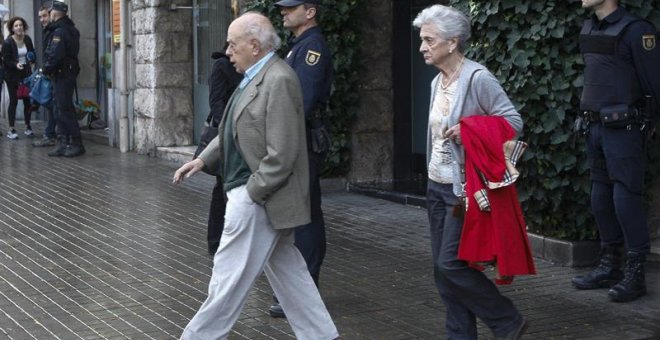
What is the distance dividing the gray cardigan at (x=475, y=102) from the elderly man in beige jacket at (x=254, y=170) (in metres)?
0.70

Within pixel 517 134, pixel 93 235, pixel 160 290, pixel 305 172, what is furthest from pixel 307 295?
pixel 93 235

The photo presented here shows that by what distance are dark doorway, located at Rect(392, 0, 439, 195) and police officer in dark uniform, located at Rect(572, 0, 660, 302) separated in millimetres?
4615

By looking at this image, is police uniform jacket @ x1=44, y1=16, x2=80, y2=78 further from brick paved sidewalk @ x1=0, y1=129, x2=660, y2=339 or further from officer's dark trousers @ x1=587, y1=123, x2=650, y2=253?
officer's dark trousers @ x1=587, y1=123, x2=650, y2=253

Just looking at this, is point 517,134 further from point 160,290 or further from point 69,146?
point 69,146

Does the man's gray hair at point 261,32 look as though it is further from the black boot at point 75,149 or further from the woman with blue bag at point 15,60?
the woman with blue bag at point 15,60

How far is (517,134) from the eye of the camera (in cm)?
574

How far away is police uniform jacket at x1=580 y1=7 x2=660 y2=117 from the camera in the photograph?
713cm

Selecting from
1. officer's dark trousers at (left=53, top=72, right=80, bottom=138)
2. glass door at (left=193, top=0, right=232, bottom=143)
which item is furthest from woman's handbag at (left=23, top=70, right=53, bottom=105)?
glass door at (left=193, top=0, right=232, bottom=143)

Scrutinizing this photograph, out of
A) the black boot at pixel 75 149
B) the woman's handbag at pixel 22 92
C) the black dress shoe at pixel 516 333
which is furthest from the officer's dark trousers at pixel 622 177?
the woman's handbag at pixel 22 92

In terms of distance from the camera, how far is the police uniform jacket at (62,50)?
15148 mm

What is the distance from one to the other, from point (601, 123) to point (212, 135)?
2.63m

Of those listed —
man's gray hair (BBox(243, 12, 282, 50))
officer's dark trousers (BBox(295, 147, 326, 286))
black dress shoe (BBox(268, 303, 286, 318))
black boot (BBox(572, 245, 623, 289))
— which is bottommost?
black dress shoe (BBox(268, 303, 286, 318))

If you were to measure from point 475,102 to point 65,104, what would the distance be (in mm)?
10510

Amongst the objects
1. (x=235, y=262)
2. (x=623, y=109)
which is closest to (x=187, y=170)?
(x=235, y=262)
